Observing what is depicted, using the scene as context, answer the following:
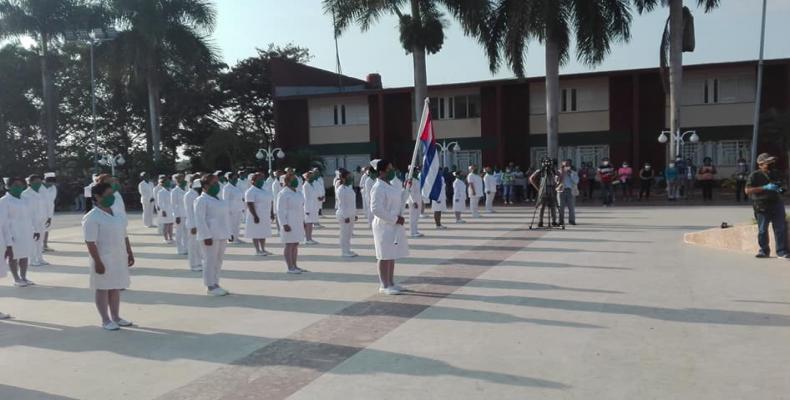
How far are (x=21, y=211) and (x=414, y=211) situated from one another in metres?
8.42

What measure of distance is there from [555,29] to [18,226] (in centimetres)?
2125

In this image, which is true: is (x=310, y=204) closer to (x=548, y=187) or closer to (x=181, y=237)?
(x=181, y=237)

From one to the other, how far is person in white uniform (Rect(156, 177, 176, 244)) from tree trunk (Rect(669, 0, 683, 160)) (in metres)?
20.6

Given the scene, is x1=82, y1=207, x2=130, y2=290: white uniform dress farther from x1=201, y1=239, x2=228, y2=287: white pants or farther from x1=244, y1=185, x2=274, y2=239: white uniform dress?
x1=244, y1=185, x2=274, y2=239: white uniform dress

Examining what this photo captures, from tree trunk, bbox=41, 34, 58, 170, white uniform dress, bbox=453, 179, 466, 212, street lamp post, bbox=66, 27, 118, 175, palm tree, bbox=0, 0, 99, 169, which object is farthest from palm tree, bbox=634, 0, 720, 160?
tree trunk, bbox=41, 34, 58, 170

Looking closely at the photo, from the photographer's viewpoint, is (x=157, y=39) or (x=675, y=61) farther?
(x=157, y=39)

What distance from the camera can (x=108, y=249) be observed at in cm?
739

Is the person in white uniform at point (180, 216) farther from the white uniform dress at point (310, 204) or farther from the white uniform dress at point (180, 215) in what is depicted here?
the white uniform dress at point (310, 204)

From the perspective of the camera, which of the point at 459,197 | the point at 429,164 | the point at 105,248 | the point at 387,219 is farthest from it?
the point at 459,197

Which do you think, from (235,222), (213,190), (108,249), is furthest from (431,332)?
(235,222)

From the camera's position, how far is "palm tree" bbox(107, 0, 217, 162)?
35.3m

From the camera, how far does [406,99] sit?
3731 centimetres

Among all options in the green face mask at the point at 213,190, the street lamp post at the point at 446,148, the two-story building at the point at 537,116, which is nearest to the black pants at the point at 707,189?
the two-story building at the point at 537,116

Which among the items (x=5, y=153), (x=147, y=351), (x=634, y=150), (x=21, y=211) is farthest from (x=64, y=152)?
(x=147, y=351)
